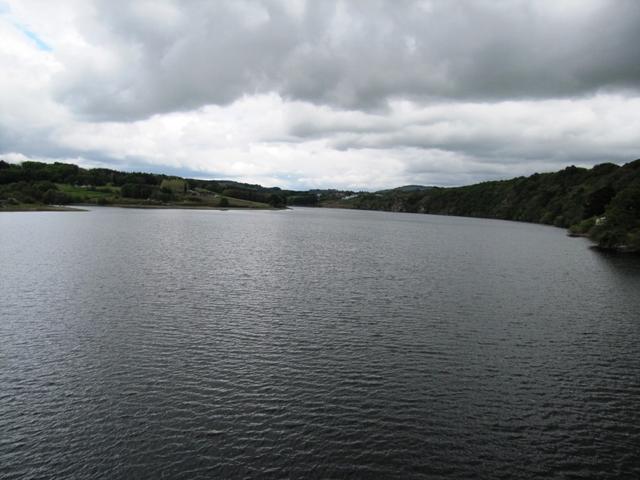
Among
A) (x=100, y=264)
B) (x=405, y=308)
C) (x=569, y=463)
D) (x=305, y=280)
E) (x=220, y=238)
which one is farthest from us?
(x=220, y=238)

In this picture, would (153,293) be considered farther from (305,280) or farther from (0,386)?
(0,386)

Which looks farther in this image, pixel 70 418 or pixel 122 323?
pixel 122 323

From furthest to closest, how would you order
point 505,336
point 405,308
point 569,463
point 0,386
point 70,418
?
point 405,308, point 505,336, point 0,386, point 70,418, point 569,463

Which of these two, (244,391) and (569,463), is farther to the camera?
(244,391)

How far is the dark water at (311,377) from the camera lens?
20125 mm

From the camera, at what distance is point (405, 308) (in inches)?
1790

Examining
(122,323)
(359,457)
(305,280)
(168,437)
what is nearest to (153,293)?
(122,323)

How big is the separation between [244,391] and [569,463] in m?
16.8

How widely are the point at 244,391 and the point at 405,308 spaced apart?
23445mm

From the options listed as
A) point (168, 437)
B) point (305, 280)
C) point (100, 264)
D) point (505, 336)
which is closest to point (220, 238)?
point (100, 264)

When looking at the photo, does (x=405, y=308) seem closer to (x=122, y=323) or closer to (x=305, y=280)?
(x=305, y=280)

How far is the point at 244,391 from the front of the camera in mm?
26109

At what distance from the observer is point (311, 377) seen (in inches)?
1114

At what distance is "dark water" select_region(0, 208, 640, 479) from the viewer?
2012 centimetres
